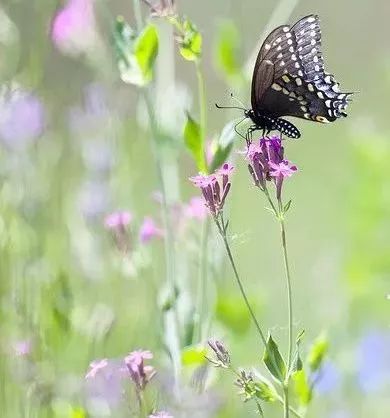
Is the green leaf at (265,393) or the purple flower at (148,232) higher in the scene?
the purple flower at (148,232)

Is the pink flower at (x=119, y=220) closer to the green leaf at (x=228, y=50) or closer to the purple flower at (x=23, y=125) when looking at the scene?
the green leaf at (x=228, y=50)

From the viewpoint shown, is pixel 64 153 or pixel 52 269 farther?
pixel 64 153

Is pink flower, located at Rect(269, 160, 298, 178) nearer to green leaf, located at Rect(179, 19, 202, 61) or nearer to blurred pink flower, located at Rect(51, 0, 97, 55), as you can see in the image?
green leaf, located at Rect(179, 19, 202, 61)

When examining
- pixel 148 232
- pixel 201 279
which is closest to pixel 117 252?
pixel 148 232

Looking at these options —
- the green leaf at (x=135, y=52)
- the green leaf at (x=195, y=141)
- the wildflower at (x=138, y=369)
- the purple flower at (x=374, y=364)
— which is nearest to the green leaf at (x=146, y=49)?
the green leaf at (x=135, y=52)

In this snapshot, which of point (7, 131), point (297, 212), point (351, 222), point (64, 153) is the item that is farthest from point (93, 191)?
point (297, 212)

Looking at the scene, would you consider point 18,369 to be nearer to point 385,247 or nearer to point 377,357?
point 377,357
